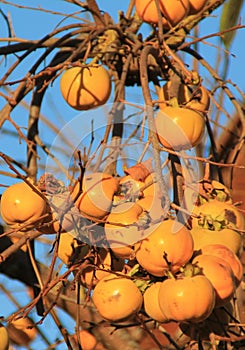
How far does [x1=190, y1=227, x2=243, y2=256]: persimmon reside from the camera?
3.91ft

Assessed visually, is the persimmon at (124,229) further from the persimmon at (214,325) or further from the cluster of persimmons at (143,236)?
the persimmon at (214,325)

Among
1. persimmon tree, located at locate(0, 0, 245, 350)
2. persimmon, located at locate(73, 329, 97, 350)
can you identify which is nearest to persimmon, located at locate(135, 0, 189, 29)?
persimmon tree, located at locate(0, 0, 245, 350)

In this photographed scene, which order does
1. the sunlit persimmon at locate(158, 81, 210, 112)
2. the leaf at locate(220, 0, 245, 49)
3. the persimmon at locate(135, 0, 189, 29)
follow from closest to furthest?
the sunlit persimmon at locate(158, 81, 210, 112) < the persimmon at locate(135, 0, 189, 29) < the leaf at locate(220, 0, 245, 49)

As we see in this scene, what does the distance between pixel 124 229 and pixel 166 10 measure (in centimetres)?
54

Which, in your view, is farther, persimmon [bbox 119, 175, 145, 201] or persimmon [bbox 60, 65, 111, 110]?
persimmon [bbox 60, 65, 111, 110]

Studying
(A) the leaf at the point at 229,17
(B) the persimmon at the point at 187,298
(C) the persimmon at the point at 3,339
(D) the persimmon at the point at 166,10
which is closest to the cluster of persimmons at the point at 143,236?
(B) the persimmon at the point at 187,298

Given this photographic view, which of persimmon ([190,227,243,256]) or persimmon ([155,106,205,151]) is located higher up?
persimmon ([155,106,205,151])

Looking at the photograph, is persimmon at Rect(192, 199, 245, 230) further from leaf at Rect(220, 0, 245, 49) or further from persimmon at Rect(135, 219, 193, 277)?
leaf at Rect(220, 0, 245, 49)

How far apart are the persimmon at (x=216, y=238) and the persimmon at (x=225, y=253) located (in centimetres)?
1

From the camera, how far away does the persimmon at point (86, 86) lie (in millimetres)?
1454

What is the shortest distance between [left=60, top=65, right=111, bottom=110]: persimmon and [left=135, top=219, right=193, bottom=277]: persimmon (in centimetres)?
41

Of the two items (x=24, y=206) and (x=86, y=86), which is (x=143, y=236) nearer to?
(x=24, y=206)

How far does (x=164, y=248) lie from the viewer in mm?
1103

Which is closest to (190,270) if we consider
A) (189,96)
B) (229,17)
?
(189,96)
